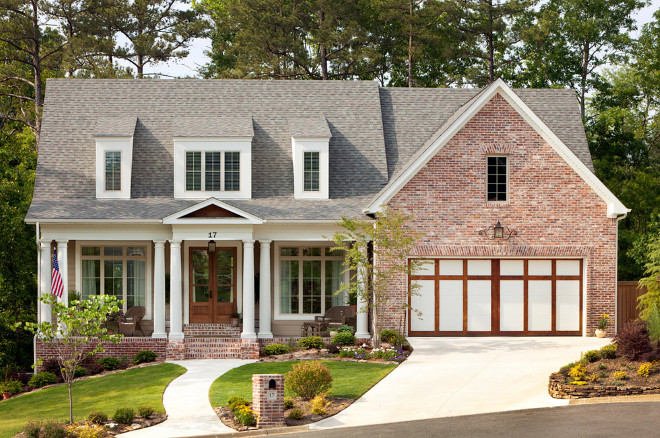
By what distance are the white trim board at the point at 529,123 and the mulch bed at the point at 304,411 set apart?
854 centimetres

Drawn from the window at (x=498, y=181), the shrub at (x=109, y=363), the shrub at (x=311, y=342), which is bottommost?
the shrub at (x=109, y=363)

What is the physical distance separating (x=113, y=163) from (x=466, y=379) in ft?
45.6

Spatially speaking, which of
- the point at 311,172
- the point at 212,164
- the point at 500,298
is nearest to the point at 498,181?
the point at 500,298

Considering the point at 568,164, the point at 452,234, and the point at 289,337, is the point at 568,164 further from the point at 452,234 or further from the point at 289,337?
the point at 289,337

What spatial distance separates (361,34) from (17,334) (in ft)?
75.5

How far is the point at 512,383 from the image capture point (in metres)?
19.8

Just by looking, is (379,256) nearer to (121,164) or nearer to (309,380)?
(309,380)

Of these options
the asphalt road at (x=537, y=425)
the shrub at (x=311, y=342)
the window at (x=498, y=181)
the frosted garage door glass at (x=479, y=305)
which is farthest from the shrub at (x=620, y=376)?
the shrub at (x=311, y=342)

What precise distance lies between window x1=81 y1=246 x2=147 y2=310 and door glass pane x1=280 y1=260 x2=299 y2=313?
4416 mm

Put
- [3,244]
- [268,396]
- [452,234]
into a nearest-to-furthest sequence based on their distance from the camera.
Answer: [268,396] → [452,234] → [3,244]

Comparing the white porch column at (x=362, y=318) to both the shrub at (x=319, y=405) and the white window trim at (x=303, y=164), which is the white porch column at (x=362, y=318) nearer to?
the white window trim at (x=303, y=164)

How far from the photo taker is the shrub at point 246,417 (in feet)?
54.9

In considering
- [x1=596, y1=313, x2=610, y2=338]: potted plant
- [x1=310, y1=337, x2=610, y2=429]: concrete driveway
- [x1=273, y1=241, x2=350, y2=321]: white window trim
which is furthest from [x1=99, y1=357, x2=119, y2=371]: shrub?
[x1=596, y1=313, x2=610, y2=338]: potted plant

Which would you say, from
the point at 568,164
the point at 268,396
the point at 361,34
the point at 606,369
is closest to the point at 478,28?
the point at 361,34
